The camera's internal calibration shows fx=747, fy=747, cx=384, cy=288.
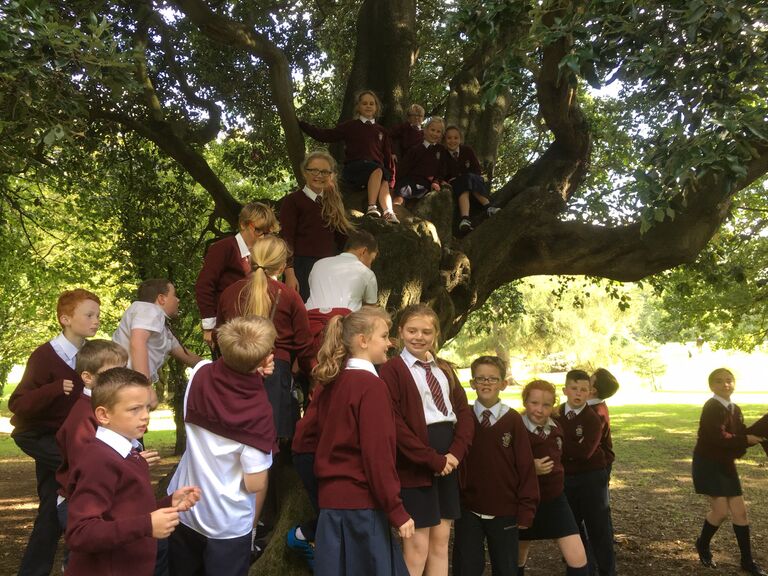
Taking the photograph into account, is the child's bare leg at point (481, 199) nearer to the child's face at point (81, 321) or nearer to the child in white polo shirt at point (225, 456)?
the child's face at point (81, 321)

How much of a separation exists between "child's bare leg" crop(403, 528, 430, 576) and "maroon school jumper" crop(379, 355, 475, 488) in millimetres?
330

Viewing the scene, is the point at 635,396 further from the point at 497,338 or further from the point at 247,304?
the point at 247,304

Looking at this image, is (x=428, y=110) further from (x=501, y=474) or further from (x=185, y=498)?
(x=185, y=498)

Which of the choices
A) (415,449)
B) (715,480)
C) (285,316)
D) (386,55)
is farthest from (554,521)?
(386,55)

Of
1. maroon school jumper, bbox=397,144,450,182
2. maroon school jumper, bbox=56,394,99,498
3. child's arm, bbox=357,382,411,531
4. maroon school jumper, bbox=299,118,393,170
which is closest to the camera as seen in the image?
maroon school jumper, bbox=56,394,99,498

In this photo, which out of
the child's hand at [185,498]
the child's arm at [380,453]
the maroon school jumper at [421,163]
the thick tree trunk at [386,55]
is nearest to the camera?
the child's hand at [185,498]

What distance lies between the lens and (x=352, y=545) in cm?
388

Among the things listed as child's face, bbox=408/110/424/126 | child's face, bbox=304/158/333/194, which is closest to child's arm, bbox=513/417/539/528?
child's face, bbox=304/158/333/194

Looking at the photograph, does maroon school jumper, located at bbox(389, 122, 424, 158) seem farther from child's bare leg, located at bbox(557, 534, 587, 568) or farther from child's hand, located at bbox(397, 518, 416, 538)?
child's hand, located at bbox(397, 518, 416, 538)

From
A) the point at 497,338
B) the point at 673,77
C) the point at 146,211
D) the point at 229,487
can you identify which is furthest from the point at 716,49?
the point at 497,338

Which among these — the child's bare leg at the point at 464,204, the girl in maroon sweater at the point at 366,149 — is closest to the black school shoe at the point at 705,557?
the child's bare leg at the point at 464,204

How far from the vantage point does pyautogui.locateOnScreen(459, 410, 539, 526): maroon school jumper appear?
17.0ft

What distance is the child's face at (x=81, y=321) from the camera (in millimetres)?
5074

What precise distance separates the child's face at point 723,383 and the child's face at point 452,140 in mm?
4042
